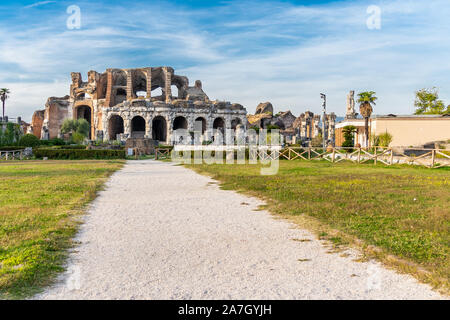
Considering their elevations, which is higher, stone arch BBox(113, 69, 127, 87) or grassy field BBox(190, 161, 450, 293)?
stone arch BBox(113, 69, 127, 87)

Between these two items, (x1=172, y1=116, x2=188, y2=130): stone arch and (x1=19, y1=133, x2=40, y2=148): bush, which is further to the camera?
(x1=172, y1=116, x2=188, y2=130): stone arch

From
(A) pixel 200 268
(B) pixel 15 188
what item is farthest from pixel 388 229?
(B) pixel 15 188

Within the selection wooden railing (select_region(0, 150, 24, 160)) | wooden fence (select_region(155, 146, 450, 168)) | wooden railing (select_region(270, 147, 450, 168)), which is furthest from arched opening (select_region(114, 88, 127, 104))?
wooden railing (select_region(270, 147, 450, 168))

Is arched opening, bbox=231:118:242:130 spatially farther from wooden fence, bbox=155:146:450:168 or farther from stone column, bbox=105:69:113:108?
wooden fence, bbox=155:146:450:168

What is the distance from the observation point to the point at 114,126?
6084 cm

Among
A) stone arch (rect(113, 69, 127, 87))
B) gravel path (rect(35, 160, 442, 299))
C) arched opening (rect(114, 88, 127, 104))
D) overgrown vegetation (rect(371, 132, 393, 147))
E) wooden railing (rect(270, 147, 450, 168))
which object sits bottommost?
gravel path (rect(35, 160, 442, 299))

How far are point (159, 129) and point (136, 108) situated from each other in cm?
1109

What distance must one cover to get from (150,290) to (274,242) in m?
2.41

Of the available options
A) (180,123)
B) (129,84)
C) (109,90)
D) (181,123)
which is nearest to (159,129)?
(180,123)

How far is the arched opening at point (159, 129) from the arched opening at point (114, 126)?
5.65 metres

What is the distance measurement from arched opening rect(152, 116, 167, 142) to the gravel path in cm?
5658

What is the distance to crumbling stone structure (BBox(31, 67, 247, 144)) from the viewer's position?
5547cm

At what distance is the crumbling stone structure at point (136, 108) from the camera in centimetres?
5547

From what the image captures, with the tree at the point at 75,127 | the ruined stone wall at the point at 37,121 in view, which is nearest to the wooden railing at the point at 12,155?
the tree at the point at 75,127
